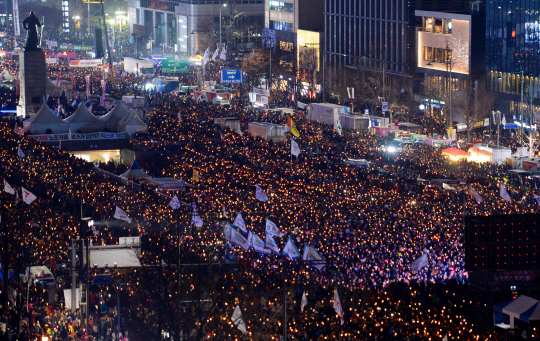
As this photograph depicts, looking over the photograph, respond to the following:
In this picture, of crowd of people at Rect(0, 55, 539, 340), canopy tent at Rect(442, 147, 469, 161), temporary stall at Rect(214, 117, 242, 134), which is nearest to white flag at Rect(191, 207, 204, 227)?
crowd of people at Rect(0, 55, 539, 340)

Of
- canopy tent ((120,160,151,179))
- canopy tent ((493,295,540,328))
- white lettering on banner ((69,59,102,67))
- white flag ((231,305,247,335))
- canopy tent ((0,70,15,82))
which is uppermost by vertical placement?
white lettering on banner ((69,59,102,67))

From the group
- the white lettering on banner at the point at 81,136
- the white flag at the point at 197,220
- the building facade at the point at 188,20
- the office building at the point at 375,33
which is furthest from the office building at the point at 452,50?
the white flag at the point at 197,220

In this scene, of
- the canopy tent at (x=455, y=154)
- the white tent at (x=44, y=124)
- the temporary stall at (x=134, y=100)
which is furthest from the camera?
the temporary stall at (x=134, y=100)

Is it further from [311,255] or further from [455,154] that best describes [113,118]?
[311,255]

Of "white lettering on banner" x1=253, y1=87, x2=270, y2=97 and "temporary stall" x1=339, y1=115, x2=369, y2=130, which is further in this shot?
"white lettering on banner" x1=253, y1=87, x2=270, y2=97

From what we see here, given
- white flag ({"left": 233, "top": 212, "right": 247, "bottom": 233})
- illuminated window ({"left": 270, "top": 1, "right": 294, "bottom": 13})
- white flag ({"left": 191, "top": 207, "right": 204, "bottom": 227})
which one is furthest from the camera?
illuminated window ({"left": 270, "top": 1, "right": 294, "bottom": 13})

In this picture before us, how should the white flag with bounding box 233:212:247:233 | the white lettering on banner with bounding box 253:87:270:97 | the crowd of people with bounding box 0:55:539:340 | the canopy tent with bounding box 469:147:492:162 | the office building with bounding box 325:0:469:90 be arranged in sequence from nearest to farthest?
the crowd of people with bounding box 0:55:539:340 < the white flag with bounding box 233:212:247:233 < the canopy tent with bounding box 469:147:492:162 < the white lettering on banner with bounding box 253:87:270:97 < the office building with bounding box 325:0:469:90

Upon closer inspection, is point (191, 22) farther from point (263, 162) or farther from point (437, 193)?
point (437, 193)

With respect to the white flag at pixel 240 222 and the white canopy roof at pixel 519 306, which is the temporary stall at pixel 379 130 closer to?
the white flag at pixel 240 222

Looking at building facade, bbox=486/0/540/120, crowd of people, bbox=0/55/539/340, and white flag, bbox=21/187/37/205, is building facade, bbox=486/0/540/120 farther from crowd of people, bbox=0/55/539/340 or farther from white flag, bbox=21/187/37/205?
white flag, bbox=21/187/37/205
